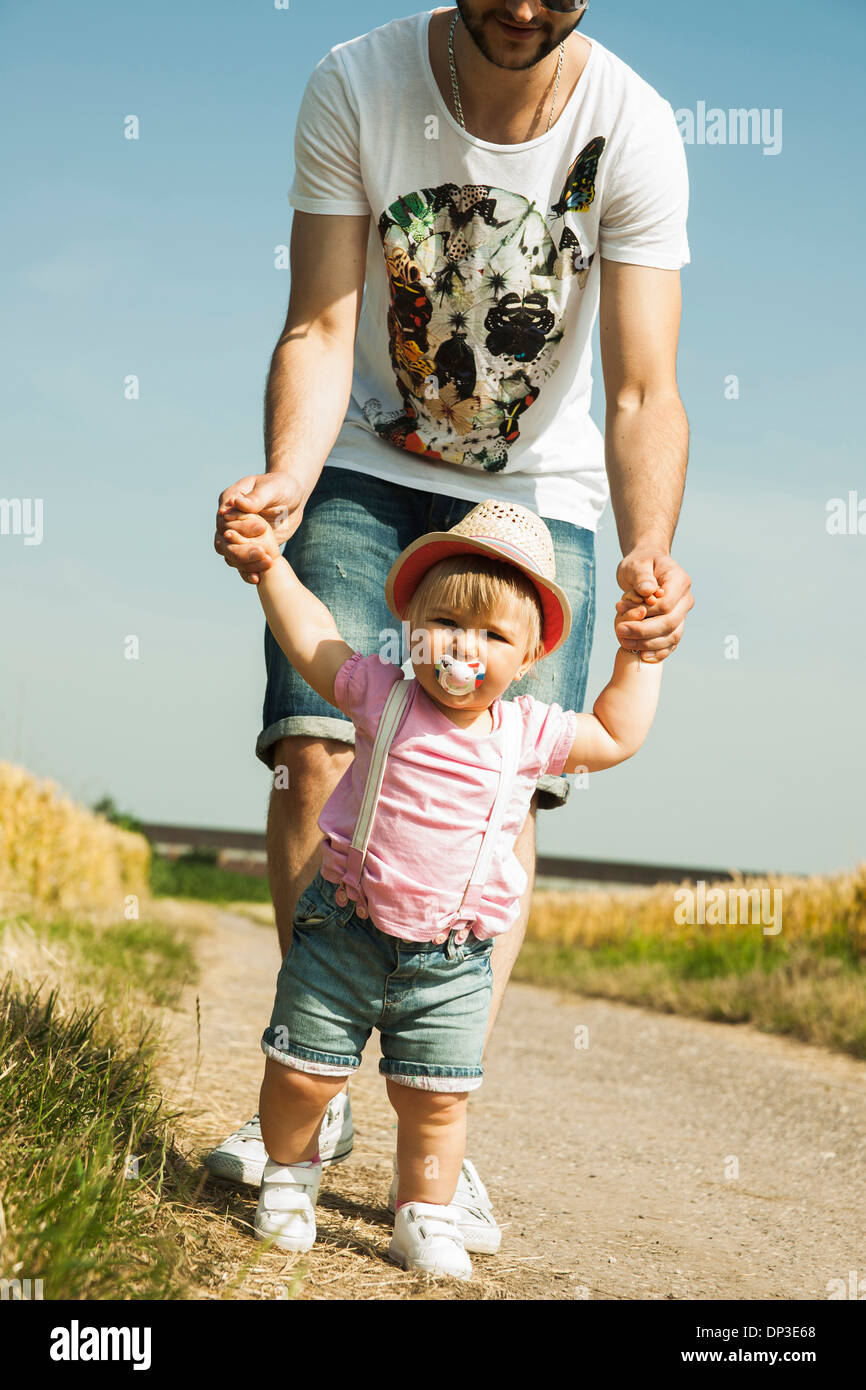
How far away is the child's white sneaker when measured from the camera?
6.97 feet

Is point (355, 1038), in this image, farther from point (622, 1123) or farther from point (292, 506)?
point (622, 1123)

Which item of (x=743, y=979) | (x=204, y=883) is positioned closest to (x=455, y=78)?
(x=743, y=979)

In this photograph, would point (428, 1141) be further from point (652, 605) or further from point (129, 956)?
point (129, 956)

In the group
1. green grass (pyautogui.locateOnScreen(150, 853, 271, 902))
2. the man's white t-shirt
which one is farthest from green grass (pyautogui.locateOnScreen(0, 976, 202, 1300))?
green grass (pyautogui.locateOnScreen(150, 853, 271, 902))

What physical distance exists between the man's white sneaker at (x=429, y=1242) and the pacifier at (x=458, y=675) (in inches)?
36.7

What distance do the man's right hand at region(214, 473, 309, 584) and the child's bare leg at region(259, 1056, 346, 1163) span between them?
2.87 feet

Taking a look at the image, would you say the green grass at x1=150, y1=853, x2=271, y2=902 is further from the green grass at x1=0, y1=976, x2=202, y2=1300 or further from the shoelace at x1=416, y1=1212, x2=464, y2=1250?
the shoelace at x1=416, y1=1212, x2=464, y2=1250

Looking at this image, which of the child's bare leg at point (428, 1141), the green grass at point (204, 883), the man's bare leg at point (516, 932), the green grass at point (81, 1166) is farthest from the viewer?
the green grass at point (204, 883)

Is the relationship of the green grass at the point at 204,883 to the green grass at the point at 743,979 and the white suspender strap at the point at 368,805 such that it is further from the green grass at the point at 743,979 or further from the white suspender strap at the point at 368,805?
the white suspender strap at the point at 368,805

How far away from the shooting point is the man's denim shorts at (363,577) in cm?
256

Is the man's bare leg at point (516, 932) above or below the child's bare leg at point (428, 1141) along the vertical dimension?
above

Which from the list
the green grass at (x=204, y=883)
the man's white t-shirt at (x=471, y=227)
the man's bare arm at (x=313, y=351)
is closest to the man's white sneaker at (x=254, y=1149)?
the man's bare arm at (x=313, y=351)
